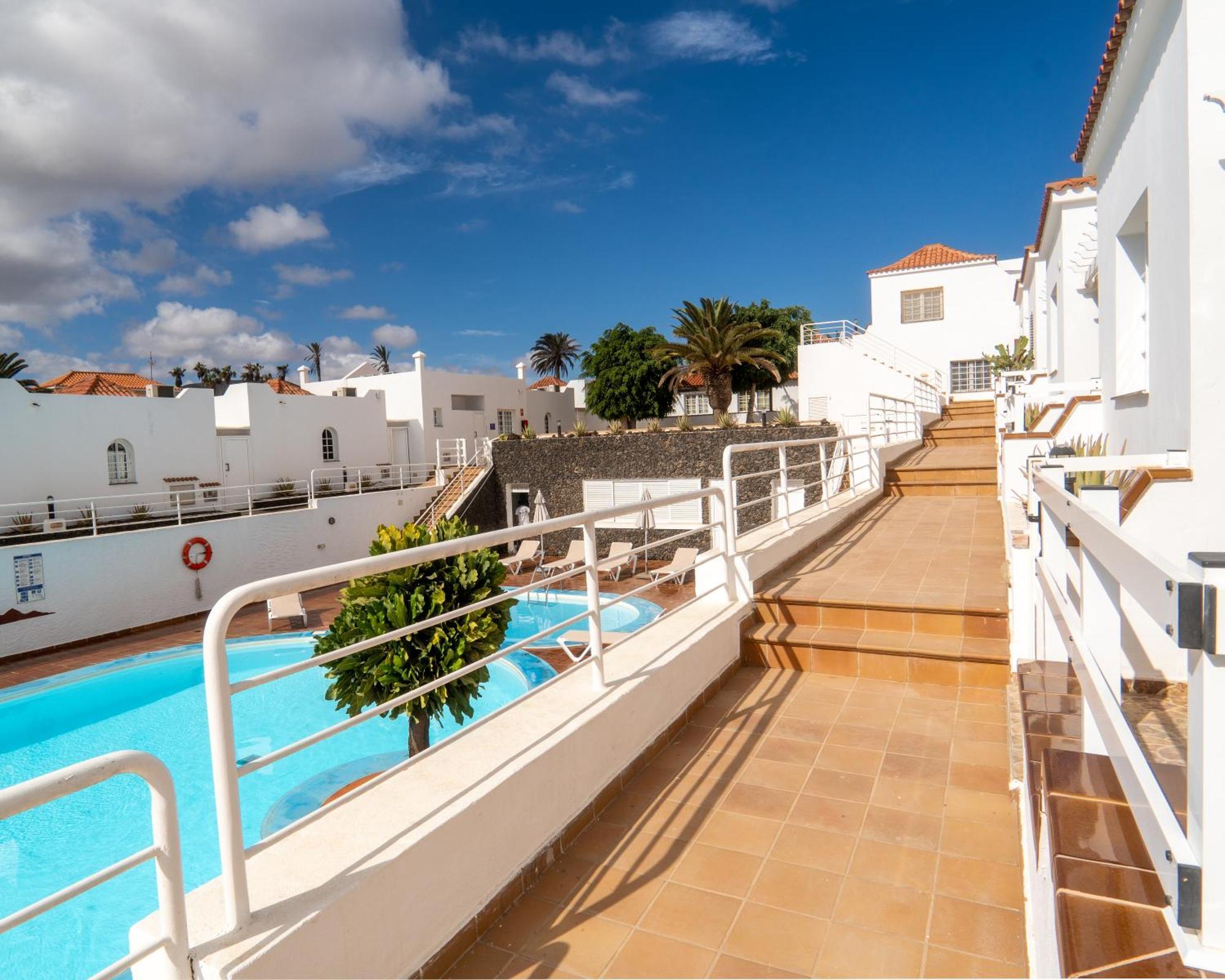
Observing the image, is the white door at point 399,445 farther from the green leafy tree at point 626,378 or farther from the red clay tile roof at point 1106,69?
the red clay tile roof at point 1106,69

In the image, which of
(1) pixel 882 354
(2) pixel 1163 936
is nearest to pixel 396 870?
(2) pixel 1163 936

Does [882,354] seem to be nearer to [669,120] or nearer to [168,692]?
[669,120]

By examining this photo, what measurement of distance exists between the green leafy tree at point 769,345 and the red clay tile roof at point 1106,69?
1598 centimetres

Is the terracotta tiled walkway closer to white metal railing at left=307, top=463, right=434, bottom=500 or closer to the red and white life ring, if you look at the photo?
the red and white life ring

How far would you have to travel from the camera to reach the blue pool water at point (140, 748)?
241 inches

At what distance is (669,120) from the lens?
88.7 ft

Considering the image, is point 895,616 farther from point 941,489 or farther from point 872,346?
point 872,346

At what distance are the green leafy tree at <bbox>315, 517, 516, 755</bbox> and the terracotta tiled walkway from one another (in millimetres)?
2185

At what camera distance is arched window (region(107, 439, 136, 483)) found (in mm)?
18672

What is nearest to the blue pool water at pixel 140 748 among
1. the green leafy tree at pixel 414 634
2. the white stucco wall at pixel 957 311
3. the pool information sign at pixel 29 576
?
the green leafy tree at pixel 414 634

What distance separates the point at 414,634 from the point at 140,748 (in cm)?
660

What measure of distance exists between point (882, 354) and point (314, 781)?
894 inches

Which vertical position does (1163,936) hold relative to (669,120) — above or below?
below

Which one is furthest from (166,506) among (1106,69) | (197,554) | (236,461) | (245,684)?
(1106,69)
